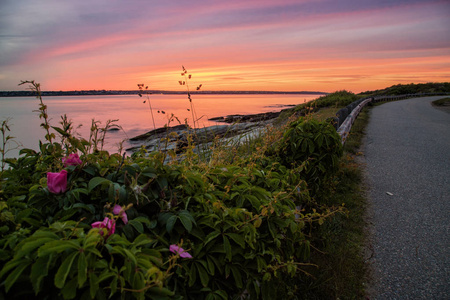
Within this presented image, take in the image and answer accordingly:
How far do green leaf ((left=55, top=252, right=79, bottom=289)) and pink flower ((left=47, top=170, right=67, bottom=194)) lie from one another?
553 mm

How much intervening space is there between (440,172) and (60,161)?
263 inches

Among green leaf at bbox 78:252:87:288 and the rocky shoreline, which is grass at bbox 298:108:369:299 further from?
green leaf at bbox 78:252:87:288

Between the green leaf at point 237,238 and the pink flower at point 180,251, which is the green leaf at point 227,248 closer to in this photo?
the green leaf at point 237,238

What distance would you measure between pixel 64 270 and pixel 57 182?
1.95 ft

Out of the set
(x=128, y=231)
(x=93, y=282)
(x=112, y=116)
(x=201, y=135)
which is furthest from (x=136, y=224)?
(x=112, y=116)

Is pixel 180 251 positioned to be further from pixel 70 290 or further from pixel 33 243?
pixel 33 243

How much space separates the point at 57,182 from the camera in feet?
4.89

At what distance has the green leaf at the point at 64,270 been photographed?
1.00m

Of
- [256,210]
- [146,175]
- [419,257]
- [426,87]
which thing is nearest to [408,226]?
[419,257]

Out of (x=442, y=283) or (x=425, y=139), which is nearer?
(x=442, y=283)

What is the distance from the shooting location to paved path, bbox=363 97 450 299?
9.29ft

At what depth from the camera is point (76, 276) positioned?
108 centimetres

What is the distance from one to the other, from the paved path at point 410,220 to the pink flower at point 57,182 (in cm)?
270

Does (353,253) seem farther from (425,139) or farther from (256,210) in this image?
(425,139)
